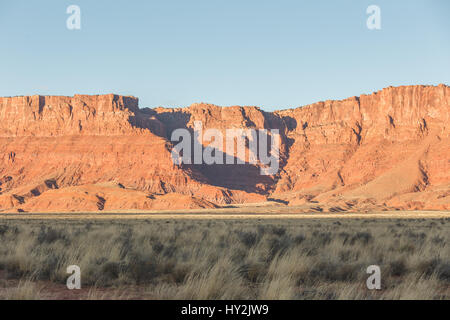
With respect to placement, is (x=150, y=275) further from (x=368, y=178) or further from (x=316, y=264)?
(x=368, y=178)

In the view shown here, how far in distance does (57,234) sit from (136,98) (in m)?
177

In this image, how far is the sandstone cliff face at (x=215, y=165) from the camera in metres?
130

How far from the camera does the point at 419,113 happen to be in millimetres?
158875

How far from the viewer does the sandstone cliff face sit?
425 feet

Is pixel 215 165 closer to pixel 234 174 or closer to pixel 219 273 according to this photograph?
pixel 234 174
